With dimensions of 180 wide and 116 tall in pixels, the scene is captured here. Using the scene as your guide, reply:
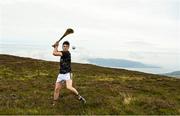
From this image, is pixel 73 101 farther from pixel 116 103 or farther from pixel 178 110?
pixel 178 110

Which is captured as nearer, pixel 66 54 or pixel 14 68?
pixel 66 54

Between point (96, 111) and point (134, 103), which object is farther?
point (134, 103)

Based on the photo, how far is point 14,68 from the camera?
5666 centimetres

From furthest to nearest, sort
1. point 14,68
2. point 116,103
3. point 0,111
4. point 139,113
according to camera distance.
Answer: point 14,68 < point 116,103 < point 139,113 < point 0,111

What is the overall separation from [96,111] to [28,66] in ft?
155

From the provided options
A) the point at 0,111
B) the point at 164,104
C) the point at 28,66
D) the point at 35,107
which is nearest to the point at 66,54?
the point at 35,107

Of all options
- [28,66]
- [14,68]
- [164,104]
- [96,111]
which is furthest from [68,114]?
[28,66]

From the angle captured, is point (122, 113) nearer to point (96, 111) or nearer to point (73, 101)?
point (96, 111)

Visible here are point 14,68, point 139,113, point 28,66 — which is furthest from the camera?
point 28,66

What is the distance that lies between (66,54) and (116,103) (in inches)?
137

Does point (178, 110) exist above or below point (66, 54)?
Answer: below

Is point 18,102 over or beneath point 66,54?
beneath

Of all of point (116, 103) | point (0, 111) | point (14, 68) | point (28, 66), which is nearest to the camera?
point (0, 111)

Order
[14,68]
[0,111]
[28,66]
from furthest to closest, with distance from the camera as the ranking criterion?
[28,66], [14,68], [0,111]
